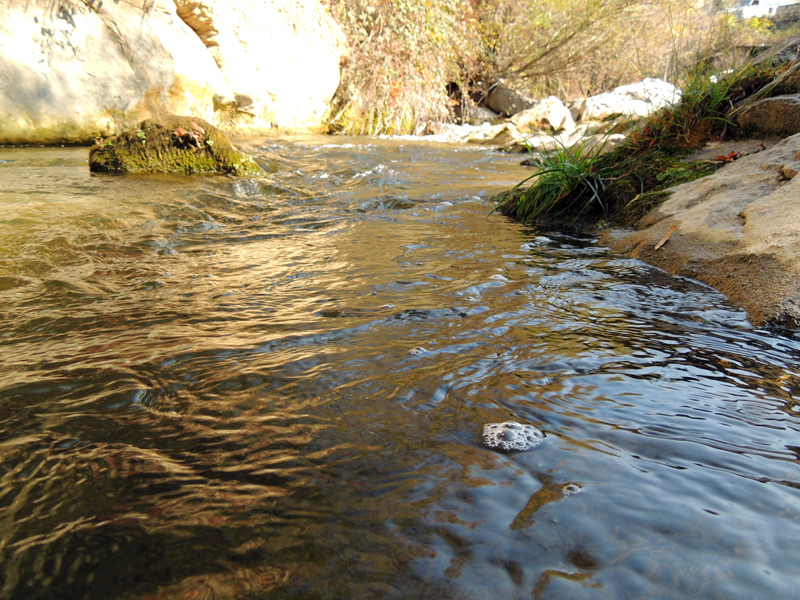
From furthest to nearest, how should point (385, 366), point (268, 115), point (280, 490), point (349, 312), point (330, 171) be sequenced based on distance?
point (268, 115)
point (330, 171)
point (349, 312)
point (385, 366)
point (280, 490)

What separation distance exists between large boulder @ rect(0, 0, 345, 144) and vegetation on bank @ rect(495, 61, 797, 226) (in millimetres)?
5921

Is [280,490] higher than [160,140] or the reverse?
the reverse

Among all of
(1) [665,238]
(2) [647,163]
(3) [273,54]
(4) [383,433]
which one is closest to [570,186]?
(2) [647,163]

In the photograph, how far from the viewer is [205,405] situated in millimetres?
1632

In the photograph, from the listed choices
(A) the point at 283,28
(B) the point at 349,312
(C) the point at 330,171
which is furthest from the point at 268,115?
(B) the point at 349,312

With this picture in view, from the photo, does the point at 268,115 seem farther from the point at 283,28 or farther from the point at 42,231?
the point at 42,231

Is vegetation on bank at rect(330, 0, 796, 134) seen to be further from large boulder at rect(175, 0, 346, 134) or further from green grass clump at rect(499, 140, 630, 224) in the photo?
green grass clump at rect(499, 140, 630, 224)

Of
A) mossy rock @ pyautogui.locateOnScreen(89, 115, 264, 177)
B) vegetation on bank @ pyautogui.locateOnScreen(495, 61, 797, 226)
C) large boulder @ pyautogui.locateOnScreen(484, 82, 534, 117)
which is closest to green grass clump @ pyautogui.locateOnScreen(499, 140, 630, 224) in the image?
vegetation on bank @ pyautogui.locateOnScreen(495, 61, 797, 226)

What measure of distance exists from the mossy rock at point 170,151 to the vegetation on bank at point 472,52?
6.65 m

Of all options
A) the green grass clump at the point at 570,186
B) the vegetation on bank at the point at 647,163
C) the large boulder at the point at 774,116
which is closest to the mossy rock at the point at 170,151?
the green grass clump at the point at 570,186

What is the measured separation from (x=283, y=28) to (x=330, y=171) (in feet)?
21.3

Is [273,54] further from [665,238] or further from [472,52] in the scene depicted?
[665,238]

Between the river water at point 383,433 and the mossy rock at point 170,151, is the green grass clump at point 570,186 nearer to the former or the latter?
the river water at point 383,433

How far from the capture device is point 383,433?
1.50 metres
